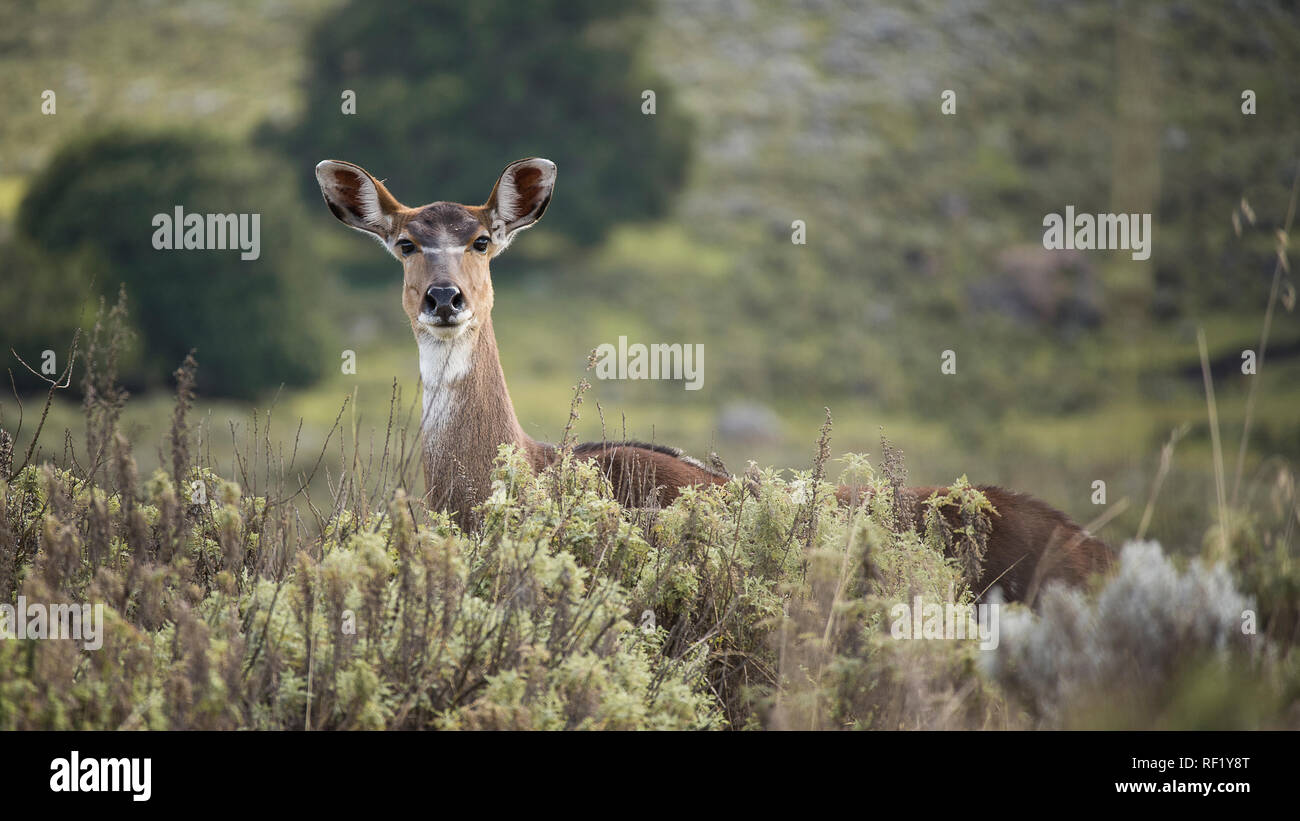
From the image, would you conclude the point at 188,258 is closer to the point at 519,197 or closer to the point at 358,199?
the point at 358,199

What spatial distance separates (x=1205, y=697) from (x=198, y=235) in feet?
131

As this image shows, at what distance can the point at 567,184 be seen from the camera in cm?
4534

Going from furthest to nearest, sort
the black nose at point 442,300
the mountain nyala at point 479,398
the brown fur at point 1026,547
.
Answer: the black nose at point 442,300 < the mountain nyala at point 479,398 < the brown fur at point 1026,547

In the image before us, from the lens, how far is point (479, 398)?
6.66m

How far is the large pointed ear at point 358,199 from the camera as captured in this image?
23.3ft

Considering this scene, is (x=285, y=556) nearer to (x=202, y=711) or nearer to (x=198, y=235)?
(x=202, y=711)

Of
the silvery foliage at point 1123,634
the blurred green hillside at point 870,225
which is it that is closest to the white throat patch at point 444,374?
the silvery foliage at point 1123,634

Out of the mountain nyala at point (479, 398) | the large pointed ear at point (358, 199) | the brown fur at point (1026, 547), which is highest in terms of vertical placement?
the large pointed ear at point (358, 199)

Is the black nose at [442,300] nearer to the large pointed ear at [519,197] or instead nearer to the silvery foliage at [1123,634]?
the large pointed ear at [519,197]

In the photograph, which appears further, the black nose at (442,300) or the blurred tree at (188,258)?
the blurred tree at (188,258)

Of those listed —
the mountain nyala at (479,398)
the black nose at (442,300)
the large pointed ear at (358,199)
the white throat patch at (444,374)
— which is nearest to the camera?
the mountain nyala at (479,398)

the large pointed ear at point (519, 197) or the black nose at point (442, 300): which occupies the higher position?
the large pointed ear at point (519, 197)
